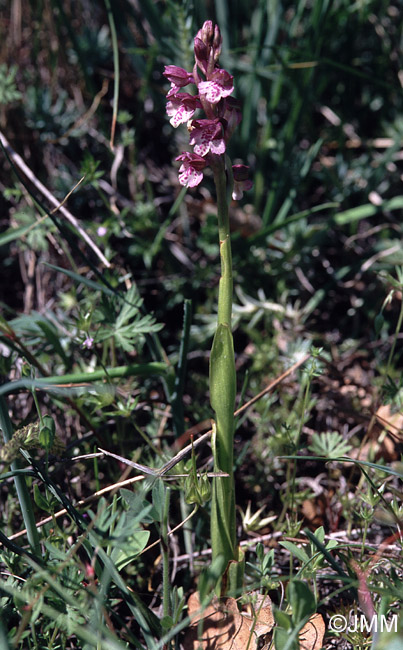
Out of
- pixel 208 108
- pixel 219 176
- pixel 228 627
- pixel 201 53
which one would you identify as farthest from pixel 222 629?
pixel 201 53

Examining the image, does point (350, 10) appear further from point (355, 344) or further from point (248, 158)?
point (355, 344)

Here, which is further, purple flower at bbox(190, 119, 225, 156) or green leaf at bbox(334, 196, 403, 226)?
green leaf at bbox(334, 196, 403, 226)

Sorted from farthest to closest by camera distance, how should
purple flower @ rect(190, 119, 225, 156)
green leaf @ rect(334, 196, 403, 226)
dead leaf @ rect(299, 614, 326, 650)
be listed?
green leaf @ rect(334, 196, 403, 226), dead leaf @ rect(299, 614, 326, 650), purple flower @ rect(190, 119, 225, 156)

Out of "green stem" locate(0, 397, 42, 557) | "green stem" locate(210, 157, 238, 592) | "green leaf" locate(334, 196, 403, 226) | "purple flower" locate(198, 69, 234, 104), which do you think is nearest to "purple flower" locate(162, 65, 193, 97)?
"purple flower" locate(198, 69, 234, 104)

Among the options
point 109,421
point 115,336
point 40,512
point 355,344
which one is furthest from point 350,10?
point 40,512

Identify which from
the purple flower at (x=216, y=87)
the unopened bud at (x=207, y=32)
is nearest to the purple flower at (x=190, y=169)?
the purple flower at (x=216, y=87)

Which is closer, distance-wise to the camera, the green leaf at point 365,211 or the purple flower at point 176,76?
the purple flower at point 176,76

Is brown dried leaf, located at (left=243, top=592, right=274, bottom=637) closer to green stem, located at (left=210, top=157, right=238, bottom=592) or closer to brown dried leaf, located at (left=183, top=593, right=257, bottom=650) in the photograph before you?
brown dried leaf, located at (left=183, top=593, right=257, bottom=650)

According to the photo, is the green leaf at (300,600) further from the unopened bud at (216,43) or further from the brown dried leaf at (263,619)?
the unopened bud at (216,43)

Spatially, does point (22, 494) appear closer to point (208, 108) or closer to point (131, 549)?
point (131, 549)
